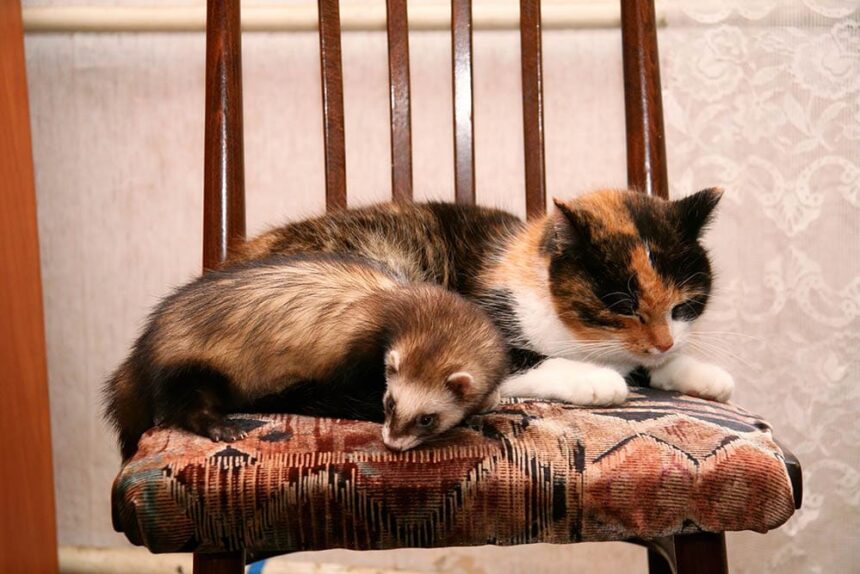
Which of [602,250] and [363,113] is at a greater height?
[363,113]

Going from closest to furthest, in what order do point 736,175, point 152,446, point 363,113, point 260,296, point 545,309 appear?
1. point 152,446
2. point 260,296
3. point 545,309
4. point 736,175
5. point 363,113

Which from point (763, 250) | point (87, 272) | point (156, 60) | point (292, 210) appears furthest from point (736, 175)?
point (87, 272)

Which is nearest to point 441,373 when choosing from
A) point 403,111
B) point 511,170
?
point 403,111

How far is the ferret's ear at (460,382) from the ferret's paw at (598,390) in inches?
4.3

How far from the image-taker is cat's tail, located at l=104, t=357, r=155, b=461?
810 mm

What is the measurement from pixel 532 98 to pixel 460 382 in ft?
1.74

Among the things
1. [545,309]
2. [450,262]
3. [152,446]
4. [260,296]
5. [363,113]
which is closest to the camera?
[152,446]

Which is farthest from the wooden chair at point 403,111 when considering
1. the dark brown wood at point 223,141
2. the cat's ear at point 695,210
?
the cat's ear at point 695,210

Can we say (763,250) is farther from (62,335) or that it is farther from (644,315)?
(62,335)

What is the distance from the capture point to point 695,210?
0.90 meters

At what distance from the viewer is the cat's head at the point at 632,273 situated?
2.80ft

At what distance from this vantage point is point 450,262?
1109 millimetres

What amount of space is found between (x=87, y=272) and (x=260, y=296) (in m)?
0.97

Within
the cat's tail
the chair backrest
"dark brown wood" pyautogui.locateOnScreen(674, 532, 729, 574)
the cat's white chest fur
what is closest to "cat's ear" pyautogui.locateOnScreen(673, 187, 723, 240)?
the cat's white chest fur
